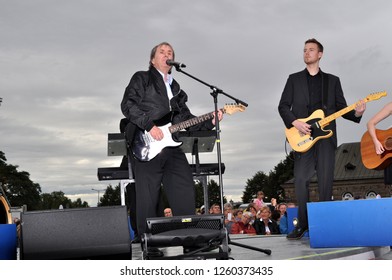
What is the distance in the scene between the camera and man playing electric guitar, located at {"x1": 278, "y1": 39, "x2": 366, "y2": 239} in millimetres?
6727

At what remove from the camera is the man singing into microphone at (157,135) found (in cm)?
581

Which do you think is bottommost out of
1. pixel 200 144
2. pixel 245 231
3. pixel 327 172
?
pixel 245 231

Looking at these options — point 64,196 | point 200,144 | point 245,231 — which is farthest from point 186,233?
point 64,196

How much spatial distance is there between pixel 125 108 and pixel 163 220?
157 cm

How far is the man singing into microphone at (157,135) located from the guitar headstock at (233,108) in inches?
11.6

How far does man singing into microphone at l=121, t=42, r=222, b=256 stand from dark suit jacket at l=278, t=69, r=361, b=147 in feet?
4.43

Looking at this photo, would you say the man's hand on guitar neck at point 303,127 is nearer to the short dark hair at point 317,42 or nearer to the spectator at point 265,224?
the short dark hair at point 317,42

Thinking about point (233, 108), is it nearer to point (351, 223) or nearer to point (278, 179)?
point (351, 223)

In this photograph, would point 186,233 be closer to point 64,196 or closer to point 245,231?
point 245,231

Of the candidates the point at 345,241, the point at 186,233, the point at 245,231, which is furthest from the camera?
the point at 245,231

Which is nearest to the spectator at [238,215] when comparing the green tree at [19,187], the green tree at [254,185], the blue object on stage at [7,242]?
the blue object on stage at [7,242]
